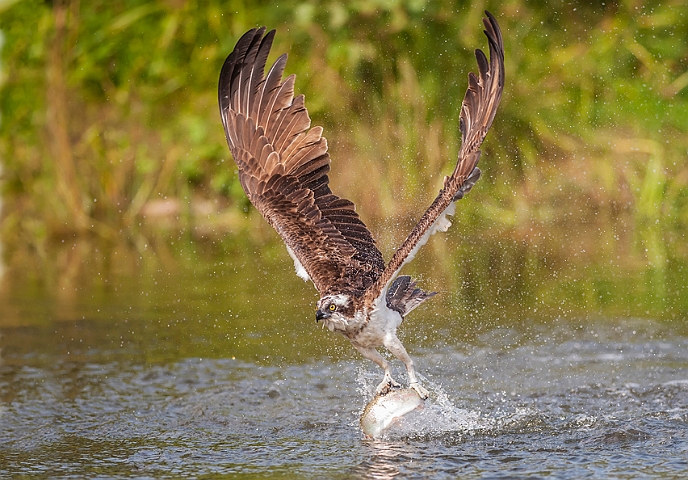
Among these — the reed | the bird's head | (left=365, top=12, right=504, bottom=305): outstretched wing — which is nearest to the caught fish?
the bird's head

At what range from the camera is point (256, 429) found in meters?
6.52

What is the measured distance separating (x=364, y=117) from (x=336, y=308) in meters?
8.28

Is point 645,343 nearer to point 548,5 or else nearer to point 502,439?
point 502,439

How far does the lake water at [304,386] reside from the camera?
19.2 feet

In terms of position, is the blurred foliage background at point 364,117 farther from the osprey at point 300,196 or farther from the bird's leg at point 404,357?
the bird's leg at point 404,357

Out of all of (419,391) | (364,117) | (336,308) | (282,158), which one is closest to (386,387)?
(419,391)

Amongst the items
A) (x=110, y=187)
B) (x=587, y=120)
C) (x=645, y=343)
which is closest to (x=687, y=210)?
(x=587, y=120)

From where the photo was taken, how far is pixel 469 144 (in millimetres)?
6133

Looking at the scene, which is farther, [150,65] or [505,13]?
[150,65]

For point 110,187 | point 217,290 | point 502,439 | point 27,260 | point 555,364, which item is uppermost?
point 110,187

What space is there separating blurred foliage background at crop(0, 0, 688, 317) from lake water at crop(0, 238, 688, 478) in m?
3.17

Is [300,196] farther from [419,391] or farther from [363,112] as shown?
[363,112]

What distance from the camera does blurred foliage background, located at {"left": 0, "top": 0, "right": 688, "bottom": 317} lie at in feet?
44.7

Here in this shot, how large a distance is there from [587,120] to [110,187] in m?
6.05
